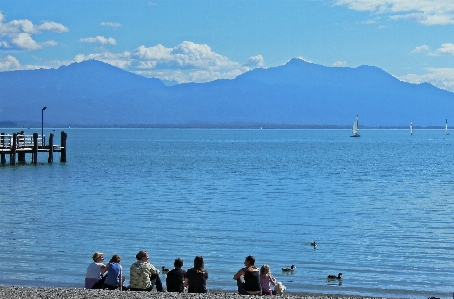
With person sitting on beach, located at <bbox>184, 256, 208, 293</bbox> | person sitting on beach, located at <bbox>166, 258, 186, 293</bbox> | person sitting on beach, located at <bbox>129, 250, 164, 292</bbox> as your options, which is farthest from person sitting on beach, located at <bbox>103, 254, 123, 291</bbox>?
person sitting on beach, located at <bbox>184, 256, 208, 293</bbox>

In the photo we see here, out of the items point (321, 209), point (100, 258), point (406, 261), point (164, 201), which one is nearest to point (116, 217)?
point (164, 201)

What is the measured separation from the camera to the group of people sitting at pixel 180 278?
15242 mm

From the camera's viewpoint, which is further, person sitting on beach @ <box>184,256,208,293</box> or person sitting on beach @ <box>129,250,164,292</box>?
person sitting on beach @ <box>129,250,164,292</box>

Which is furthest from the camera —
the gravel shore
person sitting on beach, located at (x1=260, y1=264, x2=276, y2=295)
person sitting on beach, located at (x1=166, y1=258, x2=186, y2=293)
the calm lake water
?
the calm lake water

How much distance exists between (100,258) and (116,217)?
17.5m

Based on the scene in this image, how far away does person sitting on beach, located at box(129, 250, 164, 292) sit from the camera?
15578 millimetres

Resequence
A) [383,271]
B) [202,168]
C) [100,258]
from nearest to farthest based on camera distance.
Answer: [100,258], [383,271], [202,168]

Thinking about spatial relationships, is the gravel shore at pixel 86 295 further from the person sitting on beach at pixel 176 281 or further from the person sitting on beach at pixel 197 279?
the person sitting on beach at pixel 197 279

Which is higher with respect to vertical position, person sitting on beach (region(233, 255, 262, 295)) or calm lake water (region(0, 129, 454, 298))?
person sitting on beach (region(233, 255, 262, 295))

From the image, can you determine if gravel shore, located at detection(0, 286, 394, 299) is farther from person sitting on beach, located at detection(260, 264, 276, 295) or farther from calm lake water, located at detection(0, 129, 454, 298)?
calm lake water, located at detection(0, 129, 454, 298)

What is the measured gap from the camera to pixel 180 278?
1542 cm

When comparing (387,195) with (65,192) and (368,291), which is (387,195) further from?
(368,291)

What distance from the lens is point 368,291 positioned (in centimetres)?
1958

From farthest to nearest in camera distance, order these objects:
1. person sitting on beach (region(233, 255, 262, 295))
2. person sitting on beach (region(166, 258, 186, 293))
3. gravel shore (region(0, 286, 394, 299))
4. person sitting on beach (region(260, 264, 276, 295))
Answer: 1. person sitting on beach (region(260, 264, 276, 295))
2. person sitting on beach (region(166, 258, 186, 293))
3. person sitting on beach (region(233, 255, 262, 295))
4. gravel shore (region(0, 286, 394, 299))
